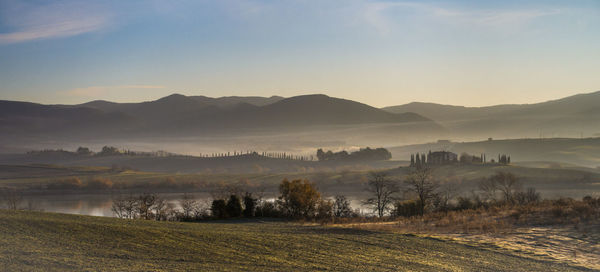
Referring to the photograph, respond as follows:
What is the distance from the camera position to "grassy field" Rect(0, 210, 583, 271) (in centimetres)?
1666

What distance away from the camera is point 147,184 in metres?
179

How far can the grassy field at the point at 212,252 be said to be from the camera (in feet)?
54.6

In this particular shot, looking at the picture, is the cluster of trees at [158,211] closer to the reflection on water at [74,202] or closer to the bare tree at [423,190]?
the bare tree at [423,190]

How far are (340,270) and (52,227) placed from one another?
1252cm

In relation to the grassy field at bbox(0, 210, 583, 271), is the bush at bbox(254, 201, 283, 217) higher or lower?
lower

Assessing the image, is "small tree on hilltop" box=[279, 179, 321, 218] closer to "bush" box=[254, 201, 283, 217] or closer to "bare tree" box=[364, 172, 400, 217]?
"bush" box=[254, 201, 283, 217]

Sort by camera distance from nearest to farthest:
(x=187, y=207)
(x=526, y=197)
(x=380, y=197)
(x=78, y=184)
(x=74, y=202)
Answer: (x=187, y=207), (x=526, y=197), (x=380, y=197), (x=74, y=202), (x=78, y=184)

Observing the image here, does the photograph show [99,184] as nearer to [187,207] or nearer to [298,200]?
[187,207]

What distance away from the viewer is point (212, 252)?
65.4 feet

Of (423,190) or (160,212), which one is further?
(423,190)

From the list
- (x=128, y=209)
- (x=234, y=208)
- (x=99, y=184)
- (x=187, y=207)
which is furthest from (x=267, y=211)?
(x=99, y=184)

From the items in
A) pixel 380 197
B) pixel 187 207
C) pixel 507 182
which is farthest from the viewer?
pixel 507 182

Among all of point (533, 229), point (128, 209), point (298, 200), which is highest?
point (533, 229)

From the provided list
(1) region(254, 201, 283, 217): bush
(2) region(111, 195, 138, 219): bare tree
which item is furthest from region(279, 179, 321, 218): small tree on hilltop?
(2) region(111, 195, 138, 219): bare tree
